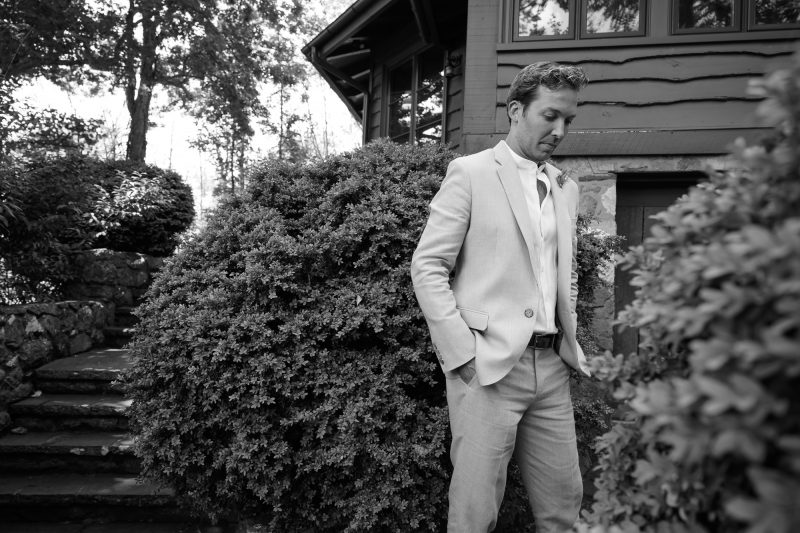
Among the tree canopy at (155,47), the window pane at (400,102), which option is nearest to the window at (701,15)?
the window pane at (400,102)

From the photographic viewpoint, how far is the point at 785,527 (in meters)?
0.72

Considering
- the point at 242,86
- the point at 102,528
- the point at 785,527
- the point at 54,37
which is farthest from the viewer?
the point at 242,86

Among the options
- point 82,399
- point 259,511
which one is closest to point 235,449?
point 259,511

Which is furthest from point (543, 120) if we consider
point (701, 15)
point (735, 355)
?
point (701, 15)

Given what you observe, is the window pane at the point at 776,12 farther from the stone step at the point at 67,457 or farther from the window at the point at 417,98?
the stone step at the point at 67,457

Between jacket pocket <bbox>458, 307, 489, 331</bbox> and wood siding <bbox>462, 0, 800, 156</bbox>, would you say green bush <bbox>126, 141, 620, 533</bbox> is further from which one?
wood siding <bbox>462, 0, 800, 156</bbox>

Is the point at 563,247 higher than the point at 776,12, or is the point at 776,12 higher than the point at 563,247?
the point at 776,12

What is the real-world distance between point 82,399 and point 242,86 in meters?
11.0

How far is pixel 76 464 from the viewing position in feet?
14.1

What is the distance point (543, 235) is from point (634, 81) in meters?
3.44

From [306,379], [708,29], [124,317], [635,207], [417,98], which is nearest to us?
[306,379]

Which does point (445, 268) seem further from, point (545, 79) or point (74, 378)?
point (74, 378)

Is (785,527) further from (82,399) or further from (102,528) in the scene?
(82,399)

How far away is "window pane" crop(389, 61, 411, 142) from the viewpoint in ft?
27.5
